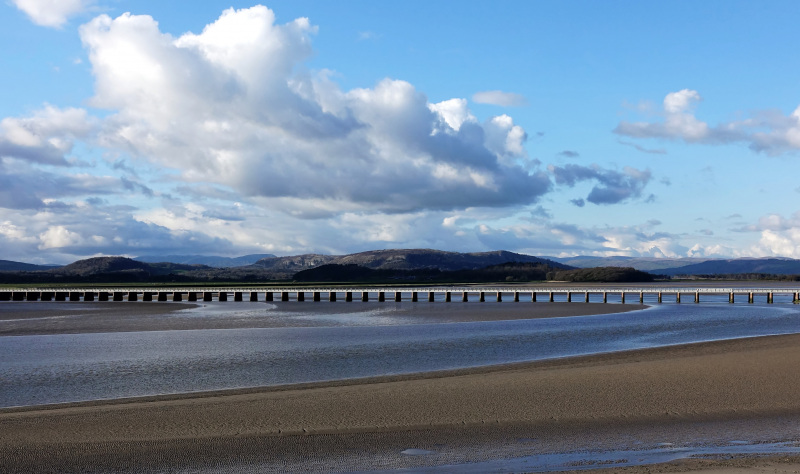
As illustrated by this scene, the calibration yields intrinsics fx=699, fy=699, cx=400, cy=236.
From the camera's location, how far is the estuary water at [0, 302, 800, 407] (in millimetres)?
17516

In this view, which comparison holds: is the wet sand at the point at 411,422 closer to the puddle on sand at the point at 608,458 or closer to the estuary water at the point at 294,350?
the puddle on sand at the point at 608,458

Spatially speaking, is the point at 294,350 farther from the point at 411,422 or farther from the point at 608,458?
the point at 608,458

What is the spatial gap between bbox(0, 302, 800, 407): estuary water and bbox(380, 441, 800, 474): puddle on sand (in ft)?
29.4

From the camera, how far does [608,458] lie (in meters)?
9.70

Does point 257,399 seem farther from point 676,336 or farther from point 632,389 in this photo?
point 676,336

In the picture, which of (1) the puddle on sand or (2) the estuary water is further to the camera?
(2) the estuary water

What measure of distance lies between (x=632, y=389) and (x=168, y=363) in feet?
44.3

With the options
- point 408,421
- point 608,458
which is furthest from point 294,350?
point 608,458

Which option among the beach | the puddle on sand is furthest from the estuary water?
the puddle on sand

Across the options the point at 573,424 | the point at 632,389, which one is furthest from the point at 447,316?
the point at 573,424

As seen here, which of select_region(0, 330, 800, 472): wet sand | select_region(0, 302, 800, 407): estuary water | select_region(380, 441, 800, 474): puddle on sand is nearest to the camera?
select_region(380, 441, 800, 474): puddle on sand

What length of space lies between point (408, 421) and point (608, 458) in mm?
3978

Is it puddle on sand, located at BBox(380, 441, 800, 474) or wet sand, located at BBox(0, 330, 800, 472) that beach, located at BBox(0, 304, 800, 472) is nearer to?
wet sand, located at BBox(0, 330, 800, 472)

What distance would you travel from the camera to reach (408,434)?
38.0ft
